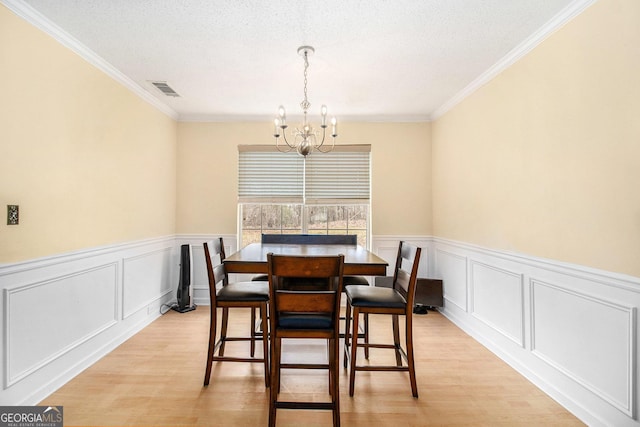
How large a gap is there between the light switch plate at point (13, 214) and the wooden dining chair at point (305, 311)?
1646mm

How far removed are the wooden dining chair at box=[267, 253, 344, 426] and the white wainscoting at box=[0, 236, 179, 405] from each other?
1612 millimetres

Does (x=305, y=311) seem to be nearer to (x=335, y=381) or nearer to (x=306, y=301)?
(x=306, y=301)

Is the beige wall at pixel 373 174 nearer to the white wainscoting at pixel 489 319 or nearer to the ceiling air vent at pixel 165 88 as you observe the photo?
the ceiling air vent at pixel 165 88

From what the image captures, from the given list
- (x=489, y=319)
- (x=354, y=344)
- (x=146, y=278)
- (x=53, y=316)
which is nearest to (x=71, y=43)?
(x=53, y=316)

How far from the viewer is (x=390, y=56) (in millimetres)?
2795

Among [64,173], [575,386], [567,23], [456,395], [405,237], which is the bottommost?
[456,395]

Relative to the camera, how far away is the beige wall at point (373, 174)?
14.9ft

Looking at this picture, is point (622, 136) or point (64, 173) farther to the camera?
point (64, 173)

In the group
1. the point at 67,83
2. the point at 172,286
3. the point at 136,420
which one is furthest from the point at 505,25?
the point at 172,286

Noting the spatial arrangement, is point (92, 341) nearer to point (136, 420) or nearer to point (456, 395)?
point (136, 420)

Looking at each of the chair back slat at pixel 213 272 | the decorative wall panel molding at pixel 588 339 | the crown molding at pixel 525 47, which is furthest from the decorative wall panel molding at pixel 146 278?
the crown molding at pixel 525 47

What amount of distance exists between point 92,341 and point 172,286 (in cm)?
165

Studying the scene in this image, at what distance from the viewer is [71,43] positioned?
8.25 ft

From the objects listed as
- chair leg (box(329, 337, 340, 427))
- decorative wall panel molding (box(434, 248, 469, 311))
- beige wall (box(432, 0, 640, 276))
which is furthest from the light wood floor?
beige wall (box(432, 0, 640, 276))
